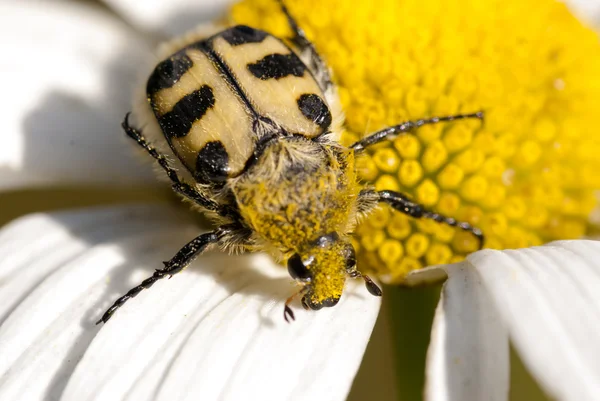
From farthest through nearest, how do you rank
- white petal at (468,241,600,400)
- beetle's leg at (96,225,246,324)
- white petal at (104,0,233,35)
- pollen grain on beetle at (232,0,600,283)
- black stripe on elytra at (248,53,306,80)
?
1. white petal at (104,0,233,35)
2. pollen grain on beetle at (232,0,600,283)
3. black stripe on elytra at (248,53,306,80)
4. beetle's leg at (96,225,246,324)
5. white petal at (468,241,600,400)

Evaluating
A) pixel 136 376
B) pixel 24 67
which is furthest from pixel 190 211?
pixel 24 67

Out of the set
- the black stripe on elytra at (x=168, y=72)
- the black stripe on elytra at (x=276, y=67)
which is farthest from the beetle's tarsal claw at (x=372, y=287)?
the black stripe on elytra at (x=168, y=72)

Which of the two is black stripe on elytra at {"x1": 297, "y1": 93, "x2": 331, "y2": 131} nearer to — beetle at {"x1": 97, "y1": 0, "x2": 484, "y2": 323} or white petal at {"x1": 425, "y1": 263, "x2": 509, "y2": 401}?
beetle at {"x1": 97, "y1": 0, "x2": 484, "y2": 323}

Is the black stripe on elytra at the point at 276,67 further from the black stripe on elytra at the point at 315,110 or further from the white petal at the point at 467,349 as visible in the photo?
the white petal at the point at 467,349

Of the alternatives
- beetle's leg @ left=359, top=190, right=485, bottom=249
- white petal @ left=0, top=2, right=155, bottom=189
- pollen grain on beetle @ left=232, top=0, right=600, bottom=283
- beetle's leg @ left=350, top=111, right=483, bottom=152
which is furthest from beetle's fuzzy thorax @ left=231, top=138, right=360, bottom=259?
white petal @ left=0, top=2, right=155, bottom=189

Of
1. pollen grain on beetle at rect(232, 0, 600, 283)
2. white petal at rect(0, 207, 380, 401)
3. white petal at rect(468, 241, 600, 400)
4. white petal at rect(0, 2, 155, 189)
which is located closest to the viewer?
white petal at rect(468, 241, 600, 400)

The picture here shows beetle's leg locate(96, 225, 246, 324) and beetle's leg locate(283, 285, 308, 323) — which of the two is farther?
beetle's leg locate(96, 225, 246, 324)
